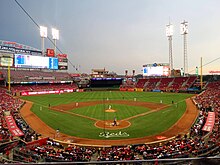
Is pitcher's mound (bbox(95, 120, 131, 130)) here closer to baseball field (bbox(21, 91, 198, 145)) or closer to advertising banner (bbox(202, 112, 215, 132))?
baseball field (bbox(21, 91, 198, 145))

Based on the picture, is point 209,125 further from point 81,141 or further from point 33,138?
point 33,138

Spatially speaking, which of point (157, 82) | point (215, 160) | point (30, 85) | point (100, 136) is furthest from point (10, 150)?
point (157, 82)

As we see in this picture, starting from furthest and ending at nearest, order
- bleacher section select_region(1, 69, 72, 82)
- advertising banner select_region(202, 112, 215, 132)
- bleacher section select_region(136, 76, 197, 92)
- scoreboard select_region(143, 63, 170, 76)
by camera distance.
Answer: scoreboard select_region(143, 63, 170, 76)
bleacher section select_region(136, 76, 197, 92)
bleacher section select_region(1, 69, 72, 82)
advertising banner select_region(202, 112, 215, 132)

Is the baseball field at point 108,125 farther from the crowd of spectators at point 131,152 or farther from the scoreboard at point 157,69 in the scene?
the scoreboard at point 157,69

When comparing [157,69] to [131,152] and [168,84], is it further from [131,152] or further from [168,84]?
[131,152]

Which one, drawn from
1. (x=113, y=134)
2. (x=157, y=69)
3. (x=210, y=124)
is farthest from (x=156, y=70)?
(x=113, y=134)

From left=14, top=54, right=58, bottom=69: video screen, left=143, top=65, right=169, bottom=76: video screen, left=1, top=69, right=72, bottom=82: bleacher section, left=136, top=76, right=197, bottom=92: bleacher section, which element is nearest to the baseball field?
left=136, top=76, right=197, bottom=92: bleacher section

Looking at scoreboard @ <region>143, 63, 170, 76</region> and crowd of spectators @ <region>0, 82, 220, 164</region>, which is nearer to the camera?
crowd of spectators @ <region>0, 82, 220, 164</region>

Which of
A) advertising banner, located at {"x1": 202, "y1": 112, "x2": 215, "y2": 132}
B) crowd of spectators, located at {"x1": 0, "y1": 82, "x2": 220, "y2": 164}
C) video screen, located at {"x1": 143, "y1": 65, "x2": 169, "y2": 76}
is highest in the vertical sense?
video screen, located at {"x1": 143, "y1": 65, "x2": 169, "y2": 76}
